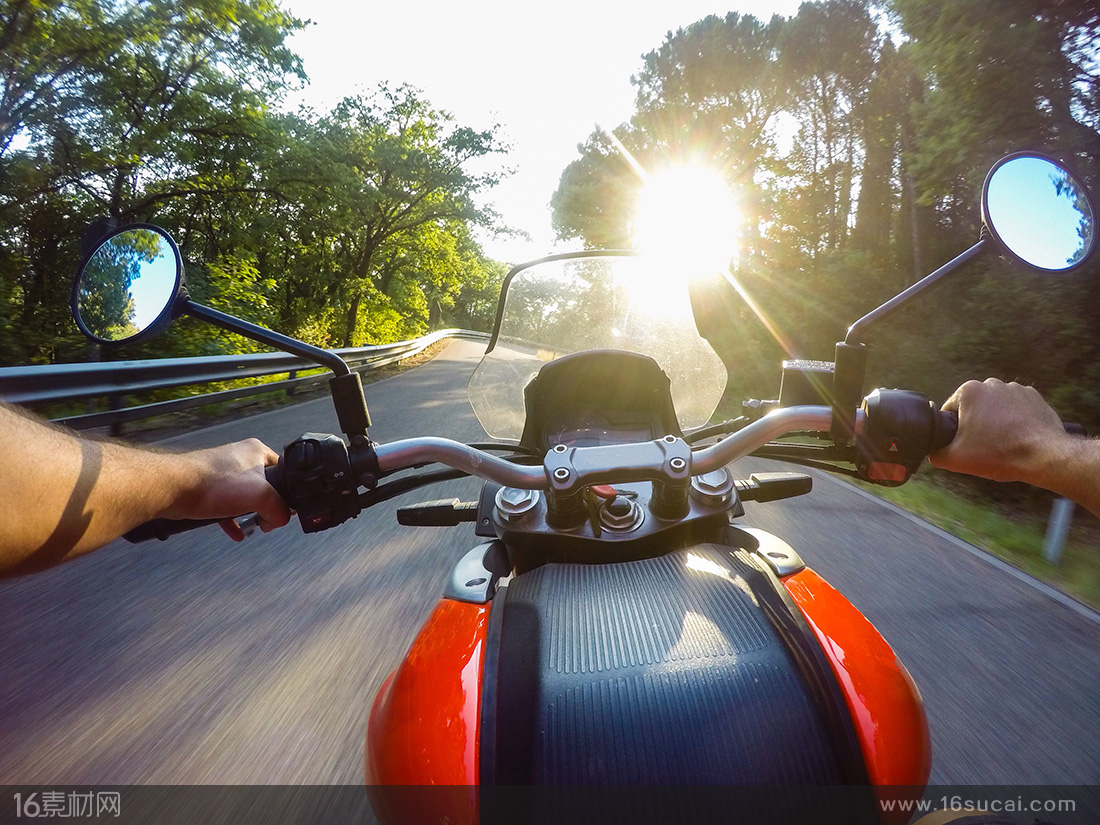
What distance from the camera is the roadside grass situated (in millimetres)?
3801

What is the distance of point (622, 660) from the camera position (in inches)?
37.6

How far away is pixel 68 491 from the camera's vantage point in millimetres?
1007

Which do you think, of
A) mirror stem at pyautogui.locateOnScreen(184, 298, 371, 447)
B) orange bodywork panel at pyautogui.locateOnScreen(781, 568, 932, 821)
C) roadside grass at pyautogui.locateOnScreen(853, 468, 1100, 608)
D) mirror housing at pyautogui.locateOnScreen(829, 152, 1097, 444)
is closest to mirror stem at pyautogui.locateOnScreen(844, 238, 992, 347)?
mirror housing at pyautogui.locateOnScreen(829, 152, 1097, 444)

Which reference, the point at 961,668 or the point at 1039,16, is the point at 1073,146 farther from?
the point at 961,668

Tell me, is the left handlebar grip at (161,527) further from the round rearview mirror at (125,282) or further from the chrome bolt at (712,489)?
the chrome bolt at (712,489)

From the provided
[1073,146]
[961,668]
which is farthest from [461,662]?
[1073,146]

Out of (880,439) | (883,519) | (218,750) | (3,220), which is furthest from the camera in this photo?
(3,220)

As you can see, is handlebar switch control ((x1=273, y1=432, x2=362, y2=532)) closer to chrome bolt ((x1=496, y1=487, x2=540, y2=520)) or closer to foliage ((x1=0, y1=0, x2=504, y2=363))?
chrome bolt ((x1=496, y1=487, x2=540, y2=520))

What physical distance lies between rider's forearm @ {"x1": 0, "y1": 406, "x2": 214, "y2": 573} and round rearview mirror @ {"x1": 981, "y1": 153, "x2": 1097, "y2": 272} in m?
1.82

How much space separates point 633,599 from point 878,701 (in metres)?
0.41

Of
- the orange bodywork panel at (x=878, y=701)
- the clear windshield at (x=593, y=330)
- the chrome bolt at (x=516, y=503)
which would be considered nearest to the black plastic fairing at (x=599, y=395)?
the clear windshield at (x=593, y=330)

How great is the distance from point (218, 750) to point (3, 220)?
1515cm

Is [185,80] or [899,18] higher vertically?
[185,80]

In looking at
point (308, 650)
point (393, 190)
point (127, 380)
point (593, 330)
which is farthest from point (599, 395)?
point (393, 190)
